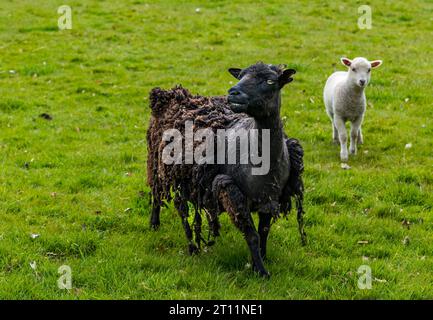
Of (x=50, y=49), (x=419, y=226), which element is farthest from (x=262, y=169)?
(x=50, y=49)

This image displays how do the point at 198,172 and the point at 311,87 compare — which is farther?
the point at 311,87

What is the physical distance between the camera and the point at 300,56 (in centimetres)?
1512

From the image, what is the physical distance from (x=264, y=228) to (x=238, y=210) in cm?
63

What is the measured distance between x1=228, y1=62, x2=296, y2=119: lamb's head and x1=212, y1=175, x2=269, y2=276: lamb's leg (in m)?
0.78

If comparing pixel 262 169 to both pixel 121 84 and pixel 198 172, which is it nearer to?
pixel 198 172

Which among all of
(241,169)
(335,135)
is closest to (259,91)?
(241,169)

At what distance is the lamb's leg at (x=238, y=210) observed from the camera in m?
5.57

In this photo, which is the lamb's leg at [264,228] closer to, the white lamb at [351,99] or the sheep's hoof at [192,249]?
the sheep's hoof at [192,249]

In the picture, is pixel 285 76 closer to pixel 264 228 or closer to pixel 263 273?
pixel 264 228

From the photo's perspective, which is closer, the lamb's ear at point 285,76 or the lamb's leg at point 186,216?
the lamb's ear at point 285,76

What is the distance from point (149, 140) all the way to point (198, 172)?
53.9 inches

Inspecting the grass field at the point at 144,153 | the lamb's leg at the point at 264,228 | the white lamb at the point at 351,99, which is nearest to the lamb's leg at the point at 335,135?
the grass field at the point at 144,153

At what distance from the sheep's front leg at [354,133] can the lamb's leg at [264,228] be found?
12.6 ft
